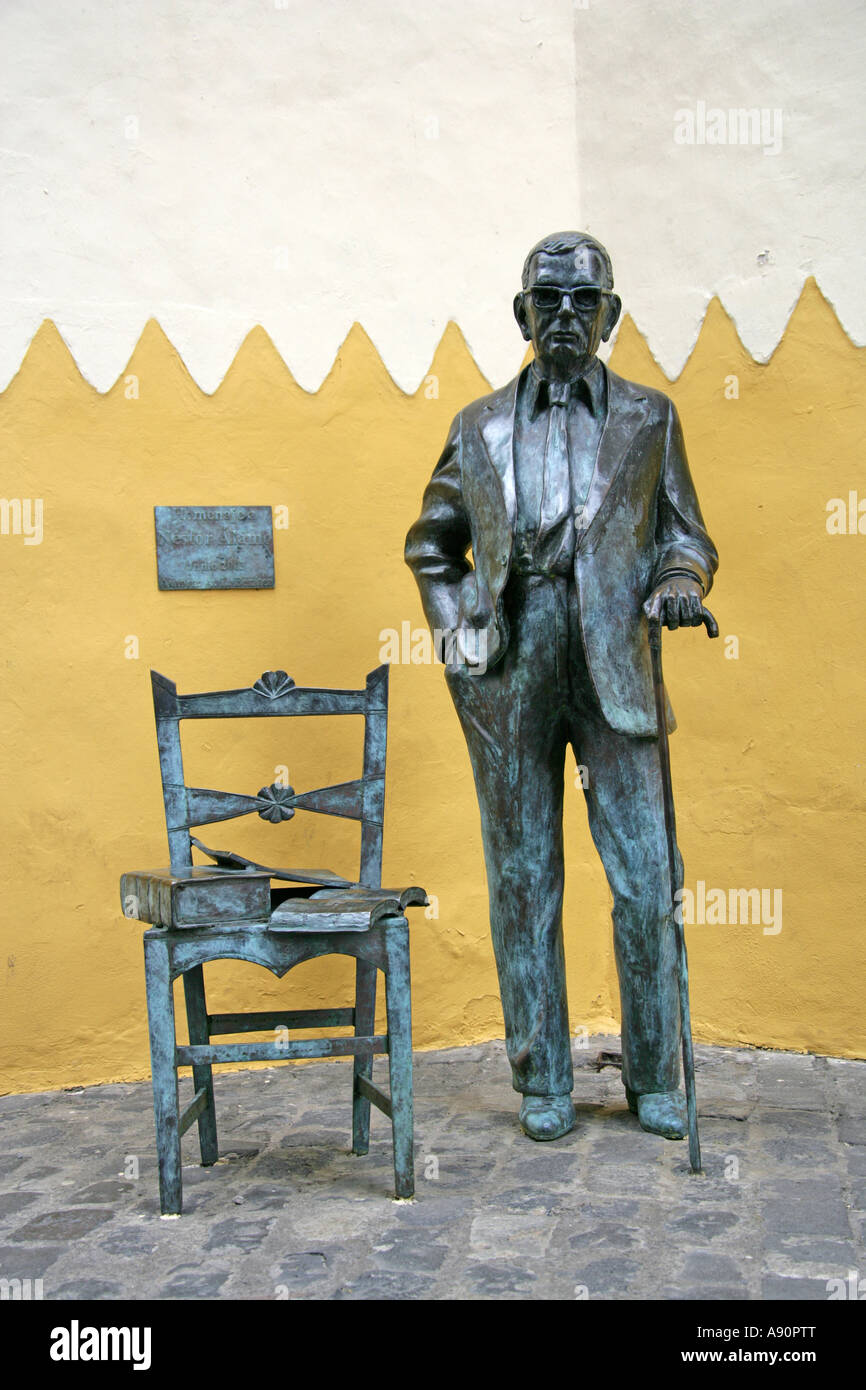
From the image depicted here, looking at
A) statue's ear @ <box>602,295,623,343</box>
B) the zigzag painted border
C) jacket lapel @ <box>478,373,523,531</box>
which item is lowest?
jacket lapel @ <box>478,373,523,531</box>

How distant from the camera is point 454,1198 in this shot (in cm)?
312

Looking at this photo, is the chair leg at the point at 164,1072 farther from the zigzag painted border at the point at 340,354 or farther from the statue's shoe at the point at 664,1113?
the zigzag painted border at the point at 340,354

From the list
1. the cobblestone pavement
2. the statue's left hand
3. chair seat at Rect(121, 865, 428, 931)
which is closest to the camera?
the cobblestone pavement

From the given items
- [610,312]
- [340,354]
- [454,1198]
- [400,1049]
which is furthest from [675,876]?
[340,354]

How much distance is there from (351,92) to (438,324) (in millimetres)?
772

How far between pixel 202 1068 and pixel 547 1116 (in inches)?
34.5

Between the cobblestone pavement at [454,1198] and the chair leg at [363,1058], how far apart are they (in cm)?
6

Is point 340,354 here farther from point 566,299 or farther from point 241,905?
point 241,905

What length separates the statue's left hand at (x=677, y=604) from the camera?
3195 mm

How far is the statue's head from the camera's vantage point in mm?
3371

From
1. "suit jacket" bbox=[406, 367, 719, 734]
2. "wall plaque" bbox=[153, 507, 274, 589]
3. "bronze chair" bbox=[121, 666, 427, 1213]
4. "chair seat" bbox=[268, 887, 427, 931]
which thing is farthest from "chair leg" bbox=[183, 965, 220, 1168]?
"wall plaque" bbox=[153, 507, 274, 589]

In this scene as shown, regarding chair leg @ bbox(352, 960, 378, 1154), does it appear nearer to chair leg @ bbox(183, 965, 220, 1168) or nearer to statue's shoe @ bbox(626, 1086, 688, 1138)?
chair leg @ bbox(183, 965, 220, 1168)

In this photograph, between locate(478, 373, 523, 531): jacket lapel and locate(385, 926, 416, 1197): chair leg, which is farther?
locate(478, 373, 523, 531): jacket lapel

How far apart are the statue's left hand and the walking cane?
0.7 inches
